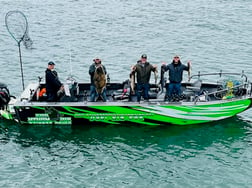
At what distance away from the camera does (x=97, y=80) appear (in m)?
15.2

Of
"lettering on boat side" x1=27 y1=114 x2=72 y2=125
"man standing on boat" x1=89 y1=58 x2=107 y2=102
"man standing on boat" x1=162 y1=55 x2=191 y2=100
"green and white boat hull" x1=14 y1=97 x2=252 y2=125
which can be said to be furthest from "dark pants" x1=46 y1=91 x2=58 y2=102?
"man standing on boat" x1=162 y1=55 x2=191 y2=100

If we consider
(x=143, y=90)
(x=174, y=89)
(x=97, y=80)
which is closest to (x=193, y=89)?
(x=174, y=89)

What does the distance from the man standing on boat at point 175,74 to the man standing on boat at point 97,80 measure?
6.49 feet

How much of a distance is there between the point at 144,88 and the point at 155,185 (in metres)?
3.93

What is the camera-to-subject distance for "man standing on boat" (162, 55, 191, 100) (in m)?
15.2

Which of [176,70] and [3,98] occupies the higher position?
[176,70]

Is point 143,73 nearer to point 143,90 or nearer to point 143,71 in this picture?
point 143,71

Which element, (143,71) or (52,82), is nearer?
(52,82)

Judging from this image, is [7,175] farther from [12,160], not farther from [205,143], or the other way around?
[205,143]

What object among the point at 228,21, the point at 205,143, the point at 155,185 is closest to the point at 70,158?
the point at 155,185

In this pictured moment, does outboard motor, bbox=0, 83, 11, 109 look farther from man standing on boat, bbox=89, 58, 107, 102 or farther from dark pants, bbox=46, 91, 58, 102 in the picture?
man standing on boat, bbox=89, 58, 107, 102

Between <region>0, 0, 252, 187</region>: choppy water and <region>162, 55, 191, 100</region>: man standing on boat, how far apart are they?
3.86ft

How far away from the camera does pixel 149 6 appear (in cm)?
3378

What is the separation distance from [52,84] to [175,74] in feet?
12.9
